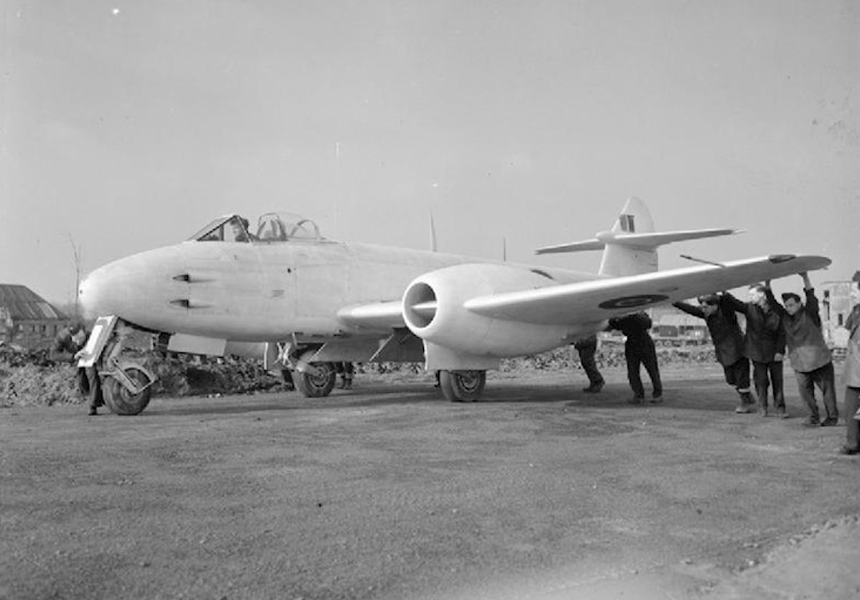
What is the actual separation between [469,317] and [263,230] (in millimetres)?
3441

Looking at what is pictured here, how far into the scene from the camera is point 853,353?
20.2ft

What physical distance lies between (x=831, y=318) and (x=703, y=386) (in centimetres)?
1934

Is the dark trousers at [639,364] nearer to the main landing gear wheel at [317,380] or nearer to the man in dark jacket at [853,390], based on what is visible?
the man in dark jacket at [853,390]

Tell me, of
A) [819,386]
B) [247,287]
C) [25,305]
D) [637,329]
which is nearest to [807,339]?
[819,386]

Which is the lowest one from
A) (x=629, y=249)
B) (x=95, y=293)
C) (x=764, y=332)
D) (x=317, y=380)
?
(x=317, y=380)

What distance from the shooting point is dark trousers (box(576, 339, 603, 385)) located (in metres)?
12.8

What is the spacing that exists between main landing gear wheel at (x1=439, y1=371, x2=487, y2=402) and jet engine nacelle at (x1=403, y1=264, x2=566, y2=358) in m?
0.46

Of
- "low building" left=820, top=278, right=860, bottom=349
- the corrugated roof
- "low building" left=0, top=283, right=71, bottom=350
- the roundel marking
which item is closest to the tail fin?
the roundel marking

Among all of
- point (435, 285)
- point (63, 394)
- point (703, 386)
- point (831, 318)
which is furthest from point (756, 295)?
point (831, 318)

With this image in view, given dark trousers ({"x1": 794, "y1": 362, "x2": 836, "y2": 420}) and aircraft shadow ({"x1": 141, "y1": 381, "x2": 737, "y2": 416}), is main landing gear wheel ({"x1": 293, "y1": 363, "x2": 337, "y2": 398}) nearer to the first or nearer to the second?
aircraft shadow ({"x1": 141, "y1": 381, "x2": 737, "y2": 416})

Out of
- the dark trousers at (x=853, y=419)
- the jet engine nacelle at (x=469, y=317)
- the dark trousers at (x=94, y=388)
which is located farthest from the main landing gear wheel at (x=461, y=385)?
the dark trousers at (x=853, y=419)

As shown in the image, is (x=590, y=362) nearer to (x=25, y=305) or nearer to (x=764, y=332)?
(x=764, y=332)

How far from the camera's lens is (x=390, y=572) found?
3.11 metres

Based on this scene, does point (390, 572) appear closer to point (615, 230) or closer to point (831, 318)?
point (615, 230)
